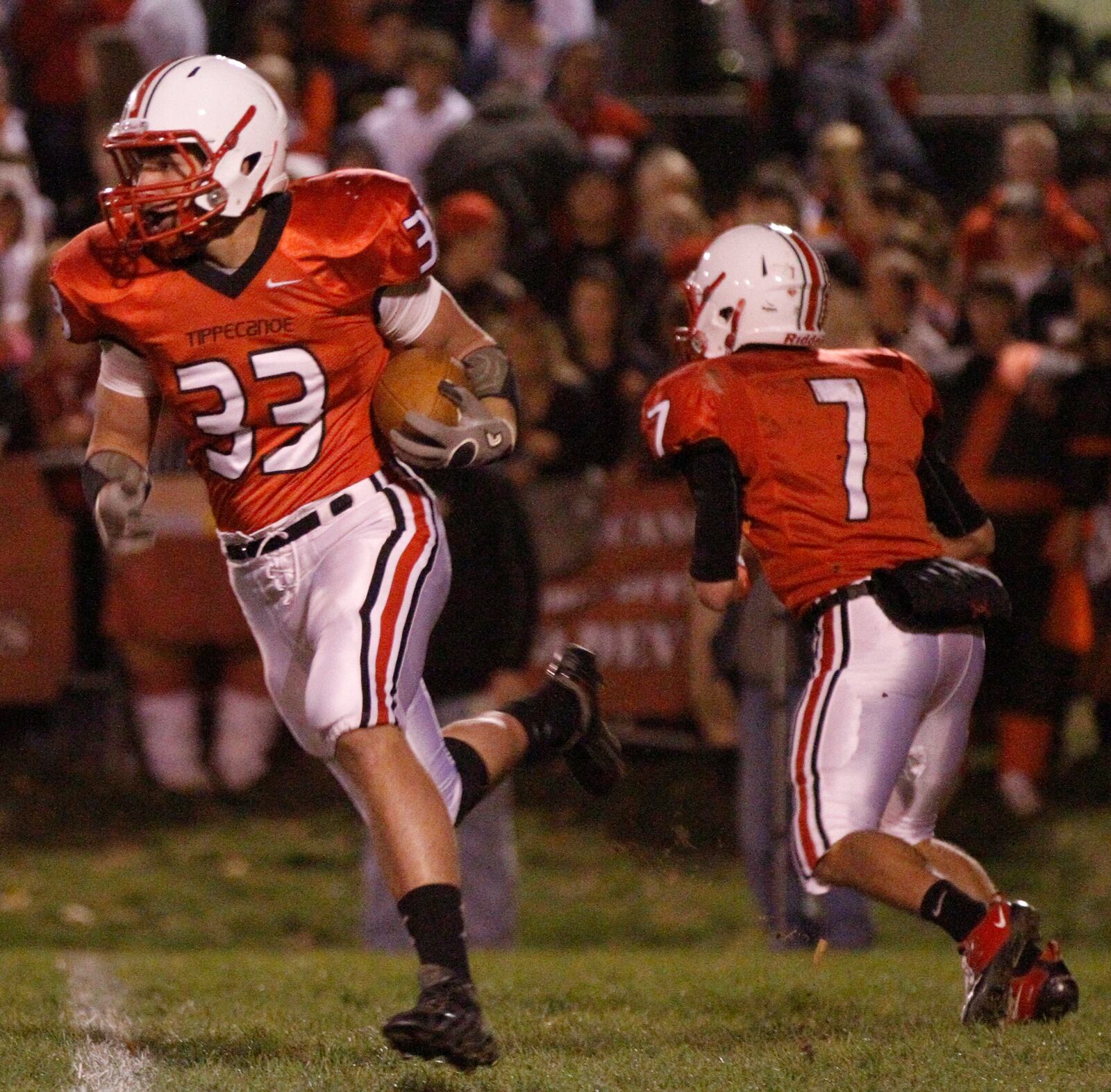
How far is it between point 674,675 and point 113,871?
237 centimetres

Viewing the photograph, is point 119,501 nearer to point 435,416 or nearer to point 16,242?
point 435,416

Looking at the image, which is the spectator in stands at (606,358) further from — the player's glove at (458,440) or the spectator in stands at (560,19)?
the player's glove at (458,440)

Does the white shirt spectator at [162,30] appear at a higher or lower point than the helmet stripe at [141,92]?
higher

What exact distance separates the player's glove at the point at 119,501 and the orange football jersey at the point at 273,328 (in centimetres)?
20

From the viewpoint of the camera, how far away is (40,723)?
895 centimetres

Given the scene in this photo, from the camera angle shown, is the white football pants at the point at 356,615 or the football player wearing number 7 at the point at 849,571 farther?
the football player wearing number 7 at the point at 849,571

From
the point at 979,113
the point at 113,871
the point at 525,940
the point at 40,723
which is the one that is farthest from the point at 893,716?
the point at 979,113

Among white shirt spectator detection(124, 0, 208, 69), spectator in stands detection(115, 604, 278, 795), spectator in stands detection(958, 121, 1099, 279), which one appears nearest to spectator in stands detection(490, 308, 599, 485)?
spectator in stands detection(115, 604, 278, 795)

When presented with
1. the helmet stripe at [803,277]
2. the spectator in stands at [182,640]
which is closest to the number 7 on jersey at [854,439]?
the helmet stripe at [803,277]

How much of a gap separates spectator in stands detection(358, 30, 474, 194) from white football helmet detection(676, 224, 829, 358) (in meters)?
5.77

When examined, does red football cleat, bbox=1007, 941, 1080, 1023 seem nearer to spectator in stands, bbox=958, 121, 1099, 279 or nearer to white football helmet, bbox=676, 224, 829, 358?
white football helmet, bbox=676, 224, 829, 358

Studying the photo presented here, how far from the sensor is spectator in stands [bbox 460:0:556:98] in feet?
36.9

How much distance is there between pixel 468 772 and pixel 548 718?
37 centimetres

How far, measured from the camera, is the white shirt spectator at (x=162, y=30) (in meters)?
10.8
